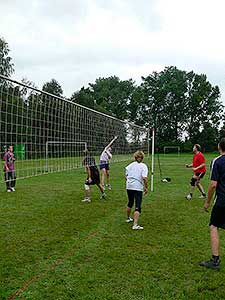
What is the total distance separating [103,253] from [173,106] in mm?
67083

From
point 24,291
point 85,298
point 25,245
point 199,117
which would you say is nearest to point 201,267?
point 85,298

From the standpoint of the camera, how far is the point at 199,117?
7069 centimetres

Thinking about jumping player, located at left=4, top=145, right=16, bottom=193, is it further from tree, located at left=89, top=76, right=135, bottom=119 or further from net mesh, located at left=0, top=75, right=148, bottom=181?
tree, located at left=89, top=76, right=135, bottom=119

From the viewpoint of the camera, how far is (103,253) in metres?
6.34

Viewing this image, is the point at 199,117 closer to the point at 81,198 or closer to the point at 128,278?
the point at 81,198

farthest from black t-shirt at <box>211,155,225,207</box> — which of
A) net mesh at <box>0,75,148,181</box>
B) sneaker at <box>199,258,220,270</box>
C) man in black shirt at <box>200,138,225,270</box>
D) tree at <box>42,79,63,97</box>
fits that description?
tree at <box>42,79,63,97</box>

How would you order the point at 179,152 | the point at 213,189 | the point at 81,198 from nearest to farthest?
1. the point at 213,189
2. the point at 81,198
3. the point at 179,152

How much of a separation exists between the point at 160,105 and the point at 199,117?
289 inches

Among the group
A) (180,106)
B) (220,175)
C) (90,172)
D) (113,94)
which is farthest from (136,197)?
(113,94)

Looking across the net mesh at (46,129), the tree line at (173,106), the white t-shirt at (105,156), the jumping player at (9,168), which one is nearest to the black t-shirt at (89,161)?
the net mesh at (46,129)

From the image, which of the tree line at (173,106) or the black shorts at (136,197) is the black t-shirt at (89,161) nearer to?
A: the black shorts at (136,197)

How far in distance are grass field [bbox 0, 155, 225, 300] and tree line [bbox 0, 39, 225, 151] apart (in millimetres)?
57937

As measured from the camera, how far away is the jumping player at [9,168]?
7497 millimetres

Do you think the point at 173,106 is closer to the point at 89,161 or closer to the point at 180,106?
the point at 180,106
